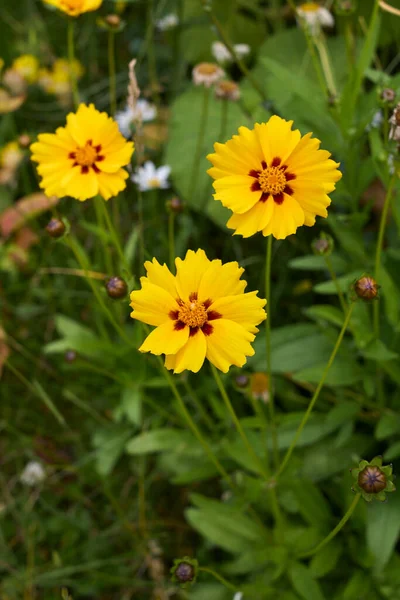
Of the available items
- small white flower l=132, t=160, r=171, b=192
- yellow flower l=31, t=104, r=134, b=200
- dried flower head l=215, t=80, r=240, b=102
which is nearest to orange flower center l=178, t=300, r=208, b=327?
yellow flower l=31, t=104, r=134, b=200

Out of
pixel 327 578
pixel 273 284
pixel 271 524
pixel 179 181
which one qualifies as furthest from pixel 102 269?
pixel 327 578

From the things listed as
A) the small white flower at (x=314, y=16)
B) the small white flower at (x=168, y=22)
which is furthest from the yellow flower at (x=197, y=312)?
the small white flower at (x=168, y=22)

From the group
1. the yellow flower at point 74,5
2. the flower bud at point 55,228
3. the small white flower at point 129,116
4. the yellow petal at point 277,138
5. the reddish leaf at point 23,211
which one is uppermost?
the yellow flower at point 74,5

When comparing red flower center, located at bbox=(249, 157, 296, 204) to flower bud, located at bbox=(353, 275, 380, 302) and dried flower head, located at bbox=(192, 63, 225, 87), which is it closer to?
flower bud, located at bbox=(353, 275, 380, 302)

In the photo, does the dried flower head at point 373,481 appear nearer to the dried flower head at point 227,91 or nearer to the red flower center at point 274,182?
the red flower center at point 274,182

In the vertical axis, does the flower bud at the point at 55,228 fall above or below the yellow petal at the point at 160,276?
below

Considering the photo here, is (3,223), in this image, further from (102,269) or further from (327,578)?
(327,578)
